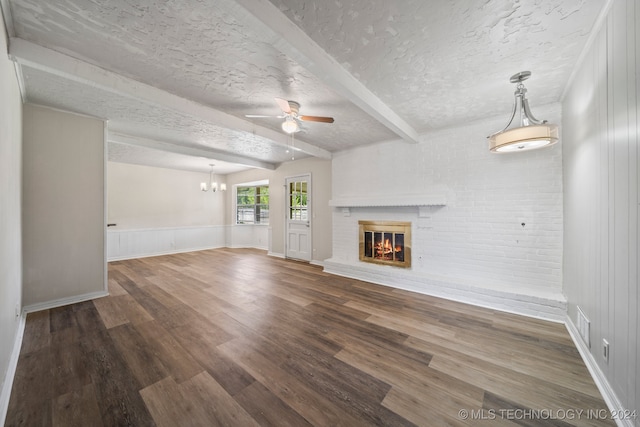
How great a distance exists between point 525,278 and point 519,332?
0.91m

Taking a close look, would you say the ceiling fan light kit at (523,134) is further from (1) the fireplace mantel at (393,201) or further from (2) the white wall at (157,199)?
(2) the white wall at (157,199)

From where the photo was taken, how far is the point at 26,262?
2654 mm

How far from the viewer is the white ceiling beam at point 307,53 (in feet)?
4.39

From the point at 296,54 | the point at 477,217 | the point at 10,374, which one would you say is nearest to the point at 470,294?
the point at 477,217

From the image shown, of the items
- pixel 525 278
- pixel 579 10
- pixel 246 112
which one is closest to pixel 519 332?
pixel 525 278

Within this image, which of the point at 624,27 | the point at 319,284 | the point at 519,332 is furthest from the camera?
the point at 319,284

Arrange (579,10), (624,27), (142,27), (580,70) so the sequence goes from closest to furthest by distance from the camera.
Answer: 1. (624,27)
2. (579,10)
3. (142,27)
4. (580,70)

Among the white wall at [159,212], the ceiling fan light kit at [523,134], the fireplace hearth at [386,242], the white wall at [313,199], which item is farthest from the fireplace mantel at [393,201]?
the white wall at [159,212]

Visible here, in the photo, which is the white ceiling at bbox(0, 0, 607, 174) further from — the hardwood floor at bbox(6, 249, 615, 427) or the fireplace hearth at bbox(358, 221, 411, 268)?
the hardwood floor at bbox(6, 249, 615, 427)

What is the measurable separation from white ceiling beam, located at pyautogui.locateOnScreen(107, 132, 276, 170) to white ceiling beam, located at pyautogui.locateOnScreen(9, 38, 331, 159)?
6.57 feet

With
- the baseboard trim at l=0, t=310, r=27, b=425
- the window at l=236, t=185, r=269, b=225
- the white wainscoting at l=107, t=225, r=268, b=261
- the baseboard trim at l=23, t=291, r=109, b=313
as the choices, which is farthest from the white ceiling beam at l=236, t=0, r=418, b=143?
the white wainscoting at l=107, t=225, r=268, b=261

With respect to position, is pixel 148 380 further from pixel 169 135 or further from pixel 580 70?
pixel 580 70

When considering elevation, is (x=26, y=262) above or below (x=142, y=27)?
below

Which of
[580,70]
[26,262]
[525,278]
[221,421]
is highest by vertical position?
[580,70]
